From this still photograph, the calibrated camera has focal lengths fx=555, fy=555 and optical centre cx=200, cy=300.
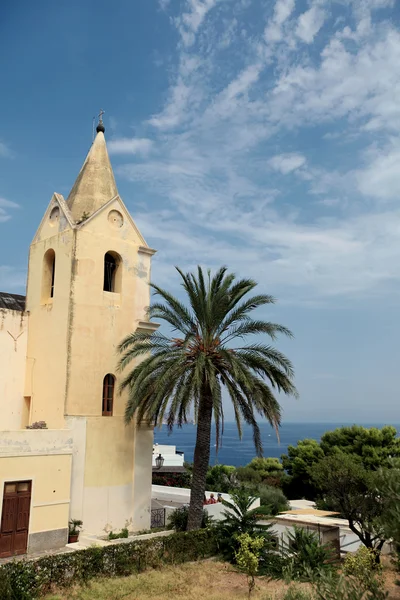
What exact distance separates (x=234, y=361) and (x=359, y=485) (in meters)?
5.98

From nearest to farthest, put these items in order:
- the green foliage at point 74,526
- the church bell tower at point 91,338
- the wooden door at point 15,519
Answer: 1. the wooden door at point 15,519
2. the green foliage at point 74,526
3. the church bell tower at point 91,338

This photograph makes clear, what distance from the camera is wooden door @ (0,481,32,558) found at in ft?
54.6

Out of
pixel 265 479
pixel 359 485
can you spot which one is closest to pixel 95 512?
pixel 359 485

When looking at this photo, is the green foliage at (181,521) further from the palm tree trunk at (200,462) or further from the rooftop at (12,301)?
the rooftop at (12,301)

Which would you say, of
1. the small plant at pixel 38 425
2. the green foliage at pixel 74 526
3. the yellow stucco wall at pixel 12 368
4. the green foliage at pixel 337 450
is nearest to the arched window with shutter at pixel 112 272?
the yellow stucco wall at pixel 12 368

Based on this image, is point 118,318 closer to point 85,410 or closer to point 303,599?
point 85,410

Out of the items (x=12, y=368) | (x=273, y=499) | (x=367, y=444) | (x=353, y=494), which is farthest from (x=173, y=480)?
(x=353, y=494)

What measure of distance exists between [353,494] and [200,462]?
17.1 ft

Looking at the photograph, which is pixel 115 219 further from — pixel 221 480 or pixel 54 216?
pixel 221 480

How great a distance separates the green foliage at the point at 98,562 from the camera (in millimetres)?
12672

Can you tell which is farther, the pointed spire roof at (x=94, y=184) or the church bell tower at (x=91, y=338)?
the pointed spire roof at (x=94, y=184)

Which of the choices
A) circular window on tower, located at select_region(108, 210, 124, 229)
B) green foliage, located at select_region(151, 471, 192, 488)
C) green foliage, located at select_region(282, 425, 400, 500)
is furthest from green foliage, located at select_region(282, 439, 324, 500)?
circular window on tower, located at select_region(108, 210, 124, 229)

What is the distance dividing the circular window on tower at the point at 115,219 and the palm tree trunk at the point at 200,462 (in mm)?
7645

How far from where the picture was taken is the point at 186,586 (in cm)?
1463
